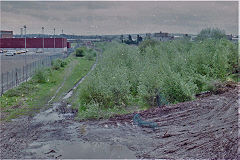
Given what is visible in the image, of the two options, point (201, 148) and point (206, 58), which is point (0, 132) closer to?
point (201, 148)

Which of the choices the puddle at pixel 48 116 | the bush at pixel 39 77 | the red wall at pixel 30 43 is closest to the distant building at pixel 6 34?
the red wall at pixel 30 43

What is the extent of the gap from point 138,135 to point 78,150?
111 inches

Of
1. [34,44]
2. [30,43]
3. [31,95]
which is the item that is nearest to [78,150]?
[31,95]

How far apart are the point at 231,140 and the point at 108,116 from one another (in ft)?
25.1

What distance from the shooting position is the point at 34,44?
6881cm

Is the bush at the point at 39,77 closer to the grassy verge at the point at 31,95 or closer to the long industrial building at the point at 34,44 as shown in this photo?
the grassy verge at the point at 31,95

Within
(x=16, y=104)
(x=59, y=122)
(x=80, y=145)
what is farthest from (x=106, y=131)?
(x=16, y=104)

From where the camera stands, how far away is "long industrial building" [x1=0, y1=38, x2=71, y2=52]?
187 feet

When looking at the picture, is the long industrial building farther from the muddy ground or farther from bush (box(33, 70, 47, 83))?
the muddy ground

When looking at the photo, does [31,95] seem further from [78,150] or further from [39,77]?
[78,150]

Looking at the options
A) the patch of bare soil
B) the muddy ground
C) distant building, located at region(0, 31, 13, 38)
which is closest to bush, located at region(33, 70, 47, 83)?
the muddy ground

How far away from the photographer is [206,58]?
26828 millimetres

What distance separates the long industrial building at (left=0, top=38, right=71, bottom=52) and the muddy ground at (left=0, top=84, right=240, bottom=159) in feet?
138

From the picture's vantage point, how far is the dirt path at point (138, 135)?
39.2 feet
